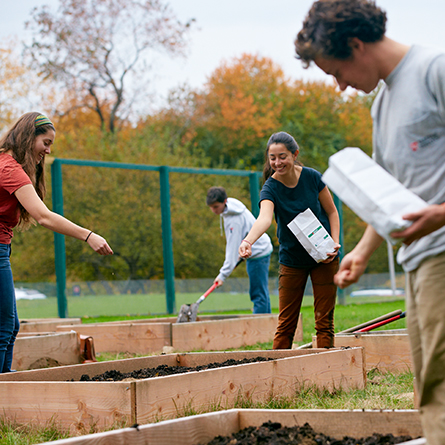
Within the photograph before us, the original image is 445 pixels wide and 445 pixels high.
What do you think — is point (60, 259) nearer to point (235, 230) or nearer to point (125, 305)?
point (125, 305)

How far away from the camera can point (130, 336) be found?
6.29 m

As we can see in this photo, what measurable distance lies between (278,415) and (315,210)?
223cm

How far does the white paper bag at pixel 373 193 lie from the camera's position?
65.1 inches

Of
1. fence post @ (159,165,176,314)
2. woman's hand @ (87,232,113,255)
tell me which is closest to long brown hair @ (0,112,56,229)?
woman's hand @ (87,232,113,255)

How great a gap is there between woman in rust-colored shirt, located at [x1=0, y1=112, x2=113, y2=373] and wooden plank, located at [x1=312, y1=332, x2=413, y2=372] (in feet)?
6.90

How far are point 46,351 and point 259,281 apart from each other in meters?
2.72

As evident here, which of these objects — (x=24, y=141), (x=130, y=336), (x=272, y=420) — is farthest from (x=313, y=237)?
(x=130, y=336)

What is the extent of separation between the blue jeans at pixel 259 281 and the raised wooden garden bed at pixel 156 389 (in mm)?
3139

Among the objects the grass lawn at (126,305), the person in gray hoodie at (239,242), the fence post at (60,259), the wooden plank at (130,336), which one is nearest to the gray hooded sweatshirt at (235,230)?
the person in gray hoodie at (239,242)

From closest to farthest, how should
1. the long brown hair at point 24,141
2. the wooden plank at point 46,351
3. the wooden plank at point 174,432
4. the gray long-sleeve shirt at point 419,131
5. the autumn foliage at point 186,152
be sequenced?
the gray long-sleeve shirt at point 419,131 → the wooden plank at point 174,432 → the long brown hair at point 24,141 → the wooden plank at point 46,351 → the autumn foliage at point 186,152

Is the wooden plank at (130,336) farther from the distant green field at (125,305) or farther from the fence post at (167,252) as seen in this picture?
the fence post at (167,252)

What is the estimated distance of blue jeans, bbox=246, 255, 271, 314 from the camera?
7.01 metres

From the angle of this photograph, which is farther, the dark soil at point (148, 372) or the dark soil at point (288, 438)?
the dark soil at point (148, 372)

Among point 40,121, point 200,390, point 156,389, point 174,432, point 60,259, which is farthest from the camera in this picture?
point 60,259
